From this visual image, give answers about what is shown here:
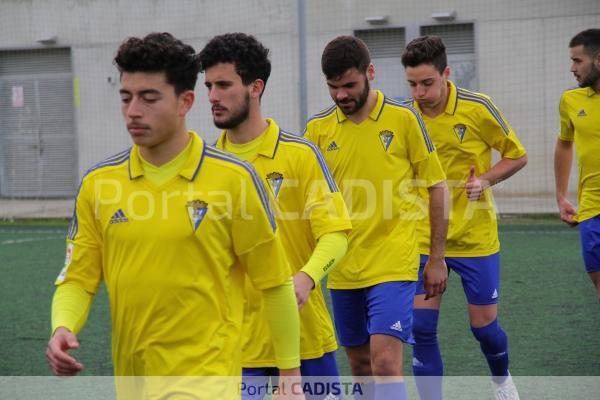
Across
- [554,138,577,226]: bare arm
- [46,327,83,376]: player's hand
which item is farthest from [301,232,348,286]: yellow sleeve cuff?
[554,138,577,226]: bare arm

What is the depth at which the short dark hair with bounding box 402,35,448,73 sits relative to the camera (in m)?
5.77

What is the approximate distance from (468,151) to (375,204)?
3.84ft

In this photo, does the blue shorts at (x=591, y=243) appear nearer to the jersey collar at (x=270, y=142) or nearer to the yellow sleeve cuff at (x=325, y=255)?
the yellow sleeve cuff at (x=325, y=255)

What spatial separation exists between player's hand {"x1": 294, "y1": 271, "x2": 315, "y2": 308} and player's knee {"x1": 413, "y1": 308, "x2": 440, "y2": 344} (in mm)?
1998

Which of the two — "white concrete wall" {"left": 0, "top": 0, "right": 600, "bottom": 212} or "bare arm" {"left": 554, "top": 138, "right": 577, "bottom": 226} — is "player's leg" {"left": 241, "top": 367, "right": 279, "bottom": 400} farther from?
"white concrete wall" {"left": 0, "top": 0, "right": 600, "bottom": 212}

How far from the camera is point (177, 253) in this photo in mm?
3158

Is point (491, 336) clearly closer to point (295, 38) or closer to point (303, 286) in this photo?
point (303, 286)

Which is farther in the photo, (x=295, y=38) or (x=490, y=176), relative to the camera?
(x=295, y=38)

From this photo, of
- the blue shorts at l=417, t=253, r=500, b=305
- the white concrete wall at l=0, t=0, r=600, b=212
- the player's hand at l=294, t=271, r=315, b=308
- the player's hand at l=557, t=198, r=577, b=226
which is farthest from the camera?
the white concrete wall at l=0, t=0, r=600, b=212

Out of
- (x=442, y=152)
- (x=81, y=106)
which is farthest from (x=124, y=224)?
(x=81, y=106)

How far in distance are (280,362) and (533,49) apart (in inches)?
572

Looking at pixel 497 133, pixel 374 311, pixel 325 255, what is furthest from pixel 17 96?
pixel 325 255

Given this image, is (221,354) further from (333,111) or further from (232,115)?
(333,111)

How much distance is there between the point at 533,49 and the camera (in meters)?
17.0
